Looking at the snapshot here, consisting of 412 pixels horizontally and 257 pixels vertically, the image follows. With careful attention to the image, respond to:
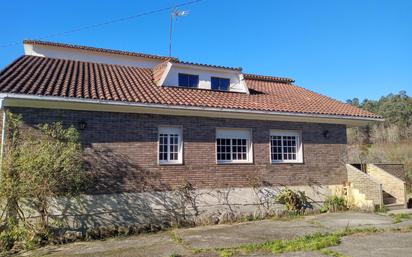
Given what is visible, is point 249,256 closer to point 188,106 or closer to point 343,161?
point 188,106

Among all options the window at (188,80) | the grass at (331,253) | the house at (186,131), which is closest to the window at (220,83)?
the house at (186,131)

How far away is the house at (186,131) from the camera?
35.6ft

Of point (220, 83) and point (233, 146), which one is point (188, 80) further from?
point (233, 146)

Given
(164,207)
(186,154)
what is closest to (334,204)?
(186,154)

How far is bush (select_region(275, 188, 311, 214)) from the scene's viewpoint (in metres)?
13.3

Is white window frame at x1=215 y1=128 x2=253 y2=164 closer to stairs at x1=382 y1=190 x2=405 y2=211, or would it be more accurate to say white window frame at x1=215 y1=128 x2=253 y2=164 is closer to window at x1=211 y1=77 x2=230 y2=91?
window at x1=211 y1=77 x2=230 y2=91

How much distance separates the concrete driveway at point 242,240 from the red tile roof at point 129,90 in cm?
413

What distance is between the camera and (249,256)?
24.8 feet

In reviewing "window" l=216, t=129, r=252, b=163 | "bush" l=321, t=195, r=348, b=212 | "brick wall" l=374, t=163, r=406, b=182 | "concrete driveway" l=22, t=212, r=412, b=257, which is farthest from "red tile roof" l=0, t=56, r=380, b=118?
"concrete driveway" l=22, t=212, r=412, b=257

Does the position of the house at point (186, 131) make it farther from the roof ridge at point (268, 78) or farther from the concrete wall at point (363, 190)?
the roof ridge at point (268, 78)

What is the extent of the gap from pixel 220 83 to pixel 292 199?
567 centimetres

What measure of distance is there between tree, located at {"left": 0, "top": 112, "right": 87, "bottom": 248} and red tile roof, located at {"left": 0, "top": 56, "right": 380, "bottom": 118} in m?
1.15

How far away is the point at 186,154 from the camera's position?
12.2 m

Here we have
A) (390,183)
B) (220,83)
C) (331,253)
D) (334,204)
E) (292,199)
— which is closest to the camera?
→ (331,253)
